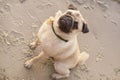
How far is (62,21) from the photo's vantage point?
93.1 inches

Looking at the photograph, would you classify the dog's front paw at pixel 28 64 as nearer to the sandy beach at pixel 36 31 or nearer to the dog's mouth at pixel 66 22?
the sandy beach at pixel 36 31

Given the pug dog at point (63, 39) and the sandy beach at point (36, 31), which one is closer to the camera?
the pug dog at point (63, 39)

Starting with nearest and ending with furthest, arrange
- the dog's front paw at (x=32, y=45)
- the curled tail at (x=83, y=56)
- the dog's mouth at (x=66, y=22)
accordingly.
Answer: the dog's mouth at (x=66, y=22) < the curled tail at (x=83, y=56) < the dog's front paw at (x=32, y=45)

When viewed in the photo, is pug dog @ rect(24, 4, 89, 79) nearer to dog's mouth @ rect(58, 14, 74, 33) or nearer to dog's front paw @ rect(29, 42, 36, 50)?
dog's mouth @ rect(58, 14, 74, 33)

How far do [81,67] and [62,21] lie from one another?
0.74m

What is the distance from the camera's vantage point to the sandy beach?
2832 millimetres

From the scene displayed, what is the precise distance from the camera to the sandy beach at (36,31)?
283 cm

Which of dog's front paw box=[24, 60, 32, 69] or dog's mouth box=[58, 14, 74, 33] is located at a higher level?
dog's mouth box=[58, 14, 74, 33]

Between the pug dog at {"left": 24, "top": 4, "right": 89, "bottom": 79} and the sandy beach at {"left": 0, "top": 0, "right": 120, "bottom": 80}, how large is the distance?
0.11 m

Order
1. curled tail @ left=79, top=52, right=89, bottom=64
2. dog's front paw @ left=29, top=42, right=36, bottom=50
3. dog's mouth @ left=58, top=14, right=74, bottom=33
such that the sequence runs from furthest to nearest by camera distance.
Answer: dog's front paw @ left=29, top=42, right=36, bottom=50, curled tail @ left=79, top=52, right=89, bottom=64, dog's mouth @ left=58, top=14, right=74, bottom=33

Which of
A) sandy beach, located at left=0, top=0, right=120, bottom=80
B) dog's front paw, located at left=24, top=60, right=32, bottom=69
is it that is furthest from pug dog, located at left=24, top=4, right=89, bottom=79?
sandy beach, located at left=0, top=0, right=120, bottom=80

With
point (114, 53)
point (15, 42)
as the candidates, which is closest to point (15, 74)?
point (15, 42)

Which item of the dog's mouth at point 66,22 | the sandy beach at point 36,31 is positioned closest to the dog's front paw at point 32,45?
the sandy beach at point 36,31

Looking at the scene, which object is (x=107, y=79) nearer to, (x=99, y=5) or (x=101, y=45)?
(x=101, y=45)
